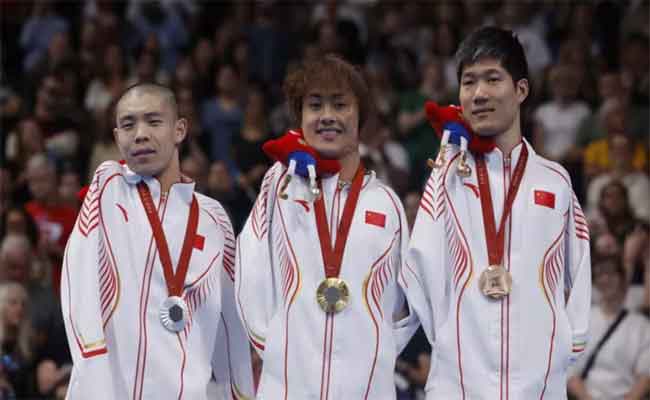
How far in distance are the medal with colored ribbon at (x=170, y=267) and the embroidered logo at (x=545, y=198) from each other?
149cm

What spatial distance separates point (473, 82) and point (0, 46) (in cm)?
916

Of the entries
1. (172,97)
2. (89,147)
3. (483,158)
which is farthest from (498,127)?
(89,147)

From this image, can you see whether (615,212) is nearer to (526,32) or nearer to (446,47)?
(446,47)

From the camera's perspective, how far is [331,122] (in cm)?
630

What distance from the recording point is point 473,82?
6.25 meters

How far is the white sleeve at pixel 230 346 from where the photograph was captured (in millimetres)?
6508

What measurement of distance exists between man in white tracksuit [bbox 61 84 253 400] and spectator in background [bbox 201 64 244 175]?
5.60 metres

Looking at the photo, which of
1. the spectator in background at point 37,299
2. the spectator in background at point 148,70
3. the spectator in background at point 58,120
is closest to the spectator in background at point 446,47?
the spectator in background at point 148,70

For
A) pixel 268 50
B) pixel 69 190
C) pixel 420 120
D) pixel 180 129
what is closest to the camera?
pixel 180 129

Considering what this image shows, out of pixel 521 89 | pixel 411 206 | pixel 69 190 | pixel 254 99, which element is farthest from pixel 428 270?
pixel 254 99

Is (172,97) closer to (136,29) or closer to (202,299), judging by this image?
(202,299)

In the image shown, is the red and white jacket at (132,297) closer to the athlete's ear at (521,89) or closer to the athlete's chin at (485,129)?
the athlete's chin at (485,129)

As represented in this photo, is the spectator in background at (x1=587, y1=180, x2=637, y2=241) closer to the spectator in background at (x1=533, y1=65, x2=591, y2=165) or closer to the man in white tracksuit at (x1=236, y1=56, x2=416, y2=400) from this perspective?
the spectator in background at (x1=533, y1=65, x2=591, y2=165)

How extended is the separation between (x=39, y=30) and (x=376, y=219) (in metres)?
8.91
